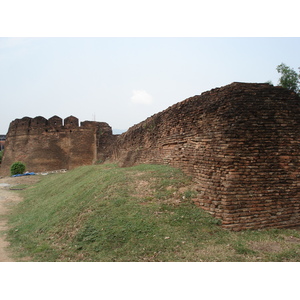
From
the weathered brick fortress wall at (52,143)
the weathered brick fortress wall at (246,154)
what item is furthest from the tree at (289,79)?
the weathered brick fortress wall at (52,143)

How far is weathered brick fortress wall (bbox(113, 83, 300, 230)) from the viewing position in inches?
171

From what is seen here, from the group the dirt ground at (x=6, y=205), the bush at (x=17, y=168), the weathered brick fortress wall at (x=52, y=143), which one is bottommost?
the dirt ground at (x=6, y=205)

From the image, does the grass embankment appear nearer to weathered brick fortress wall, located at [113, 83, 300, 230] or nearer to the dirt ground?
the dirt ground

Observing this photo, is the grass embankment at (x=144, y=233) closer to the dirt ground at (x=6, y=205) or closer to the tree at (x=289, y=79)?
the dirt ground at (x=6, y=205)

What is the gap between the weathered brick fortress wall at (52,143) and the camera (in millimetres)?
20922

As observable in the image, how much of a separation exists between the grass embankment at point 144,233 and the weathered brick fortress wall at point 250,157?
30 cm

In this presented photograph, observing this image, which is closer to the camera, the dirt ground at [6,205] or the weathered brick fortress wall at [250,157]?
the weathered brick fortress wall at [250,157]

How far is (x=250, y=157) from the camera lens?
180 inches

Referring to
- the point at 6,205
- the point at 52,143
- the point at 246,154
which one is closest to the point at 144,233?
the point at 246,154

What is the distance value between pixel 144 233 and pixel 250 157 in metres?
2.22

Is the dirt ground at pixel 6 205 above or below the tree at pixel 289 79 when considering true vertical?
below

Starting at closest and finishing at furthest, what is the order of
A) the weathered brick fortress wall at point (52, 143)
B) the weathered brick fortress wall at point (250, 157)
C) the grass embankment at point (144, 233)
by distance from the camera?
the grass embankment at point (144, 233) < the weathered brick fortress wall at point (250, 157) < the weathered brick fortress wall at point (52, 143)

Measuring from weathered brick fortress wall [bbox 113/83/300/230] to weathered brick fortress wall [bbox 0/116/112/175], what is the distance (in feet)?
53.9

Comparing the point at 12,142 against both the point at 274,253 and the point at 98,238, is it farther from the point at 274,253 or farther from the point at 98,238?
the point at 274,253
